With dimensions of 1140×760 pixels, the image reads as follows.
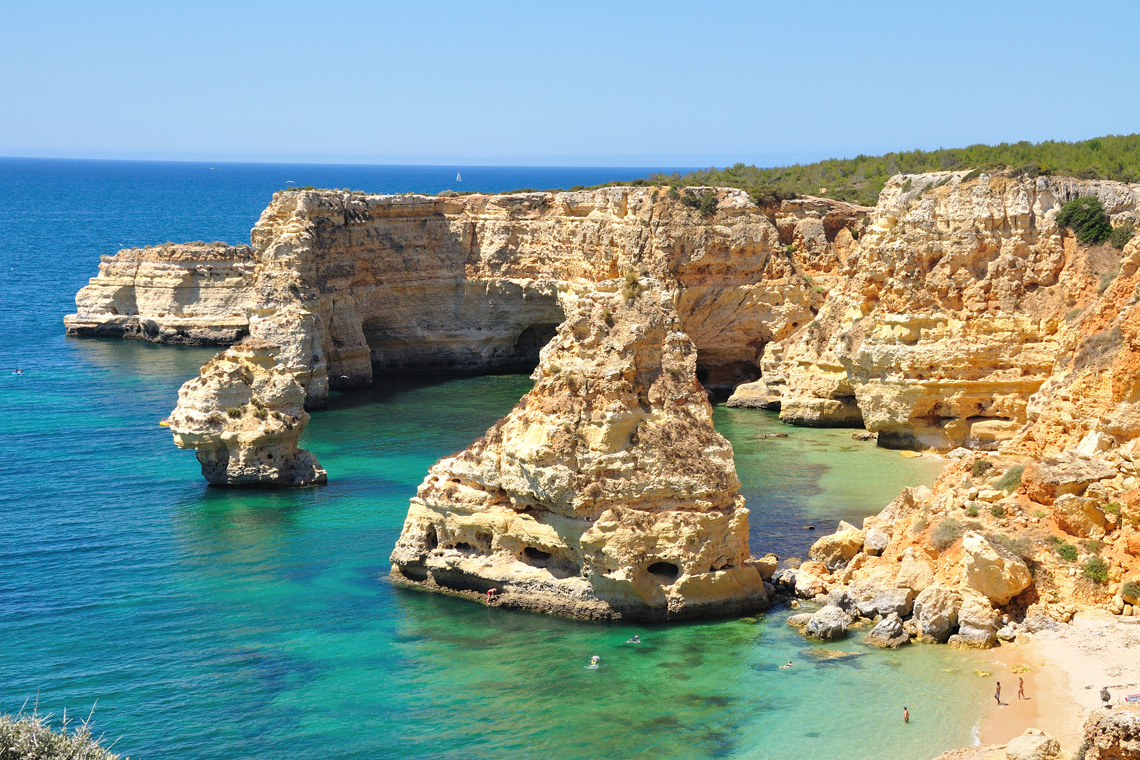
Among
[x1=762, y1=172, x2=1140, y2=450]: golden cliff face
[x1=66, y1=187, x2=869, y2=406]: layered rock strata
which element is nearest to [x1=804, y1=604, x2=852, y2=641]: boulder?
[x1=762, y1=172, x2=1140, y2=450]: golden cliff face

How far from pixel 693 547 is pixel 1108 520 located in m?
9.14

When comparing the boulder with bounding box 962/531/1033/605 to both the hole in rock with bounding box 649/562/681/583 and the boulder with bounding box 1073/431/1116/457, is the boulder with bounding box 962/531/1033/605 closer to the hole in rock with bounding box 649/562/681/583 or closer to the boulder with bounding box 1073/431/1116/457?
the boulder with bounding box 1073/431/1116/457

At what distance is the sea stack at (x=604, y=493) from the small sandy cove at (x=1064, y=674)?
6.30 m

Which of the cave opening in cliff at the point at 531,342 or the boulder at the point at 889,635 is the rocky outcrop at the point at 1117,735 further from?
the cave opening in cliff at the point at 531,342

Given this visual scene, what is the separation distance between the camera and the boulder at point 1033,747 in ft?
65.3

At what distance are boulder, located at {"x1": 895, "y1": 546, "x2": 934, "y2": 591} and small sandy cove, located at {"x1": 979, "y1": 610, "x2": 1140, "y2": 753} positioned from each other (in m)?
2.38

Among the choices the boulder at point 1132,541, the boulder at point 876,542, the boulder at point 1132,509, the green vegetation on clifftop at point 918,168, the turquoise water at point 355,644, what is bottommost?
the turquoise water at point 355,644

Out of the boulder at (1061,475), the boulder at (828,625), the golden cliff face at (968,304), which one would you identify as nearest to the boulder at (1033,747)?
the boulder at (828,625)

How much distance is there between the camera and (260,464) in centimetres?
4119

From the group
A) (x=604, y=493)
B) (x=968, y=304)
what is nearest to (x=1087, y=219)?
(x=968, y=304)

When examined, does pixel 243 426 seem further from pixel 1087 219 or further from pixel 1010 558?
pixel 1087 219

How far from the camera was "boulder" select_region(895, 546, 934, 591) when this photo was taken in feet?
90.6

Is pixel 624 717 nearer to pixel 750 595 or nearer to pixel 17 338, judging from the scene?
pixel 750 595

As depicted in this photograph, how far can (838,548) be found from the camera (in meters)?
31.3
